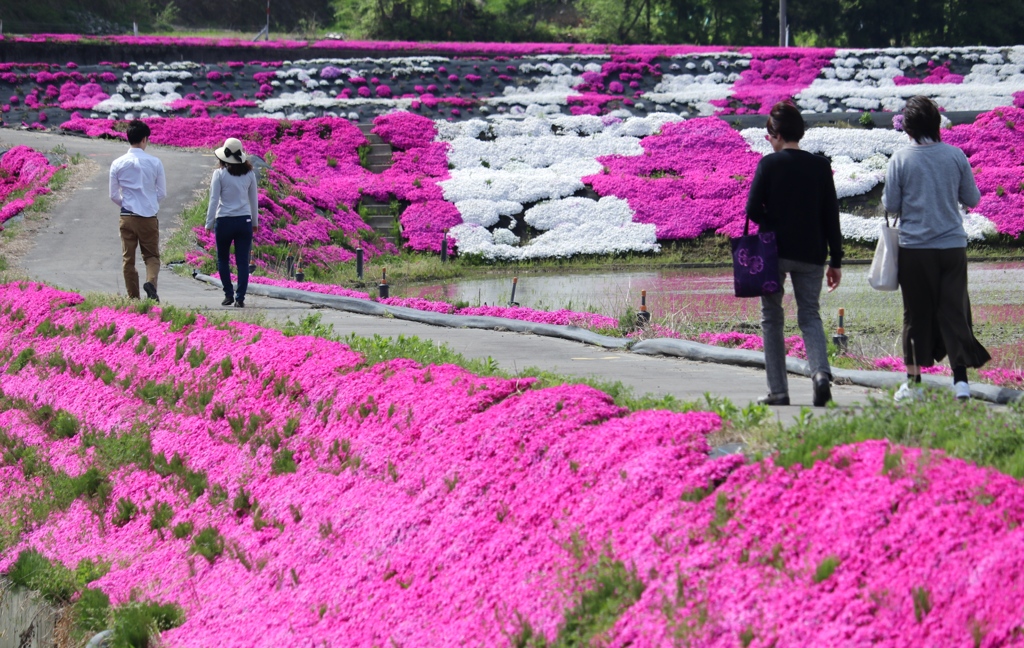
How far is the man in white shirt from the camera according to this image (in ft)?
39.7

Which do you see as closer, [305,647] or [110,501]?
[305,647]

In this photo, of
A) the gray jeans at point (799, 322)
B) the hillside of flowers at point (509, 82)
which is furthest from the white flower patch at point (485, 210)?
the gray jeans at point (799, 322)

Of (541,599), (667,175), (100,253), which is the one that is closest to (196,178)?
(100,253)

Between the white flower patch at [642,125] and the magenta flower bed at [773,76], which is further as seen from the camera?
the magenta flower bed at [773,76]

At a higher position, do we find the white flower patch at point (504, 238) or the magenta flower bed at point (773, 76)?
the magenta flower bed at point (773, 76)

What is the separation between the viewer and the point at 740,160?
97.8 ft

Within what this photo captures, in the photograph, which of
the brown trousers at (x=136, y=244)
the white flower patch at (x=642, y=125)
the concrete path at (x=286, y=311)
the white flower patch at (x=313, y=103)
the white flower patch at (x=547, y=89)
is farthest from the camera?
the white flower patch at (x=547, y=89)

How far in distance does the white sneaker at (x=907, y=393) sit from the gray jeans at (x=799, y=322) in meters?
0.55

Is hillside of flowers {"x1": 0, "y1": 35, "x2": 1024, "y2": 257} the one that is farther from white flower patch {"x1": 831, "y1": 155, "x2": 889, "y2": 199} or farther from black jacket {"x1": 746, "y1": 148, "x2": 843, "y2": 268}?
black jacket {"x1": 746, "y1": 148, "x2": 843, "y2": 268}

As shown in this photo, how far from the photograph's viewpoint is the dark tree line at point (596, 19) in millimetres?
58250

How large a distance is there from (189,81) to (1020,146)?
26.9m

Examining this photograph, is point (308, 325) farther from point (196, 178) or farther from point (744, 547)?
point (196, 178)

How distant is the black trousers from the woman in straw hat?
8.09 meters

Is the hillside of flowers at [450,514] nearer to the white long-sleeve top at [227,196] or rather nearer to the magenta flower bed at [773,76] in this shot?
the white long-sleeve top at [227,196]
